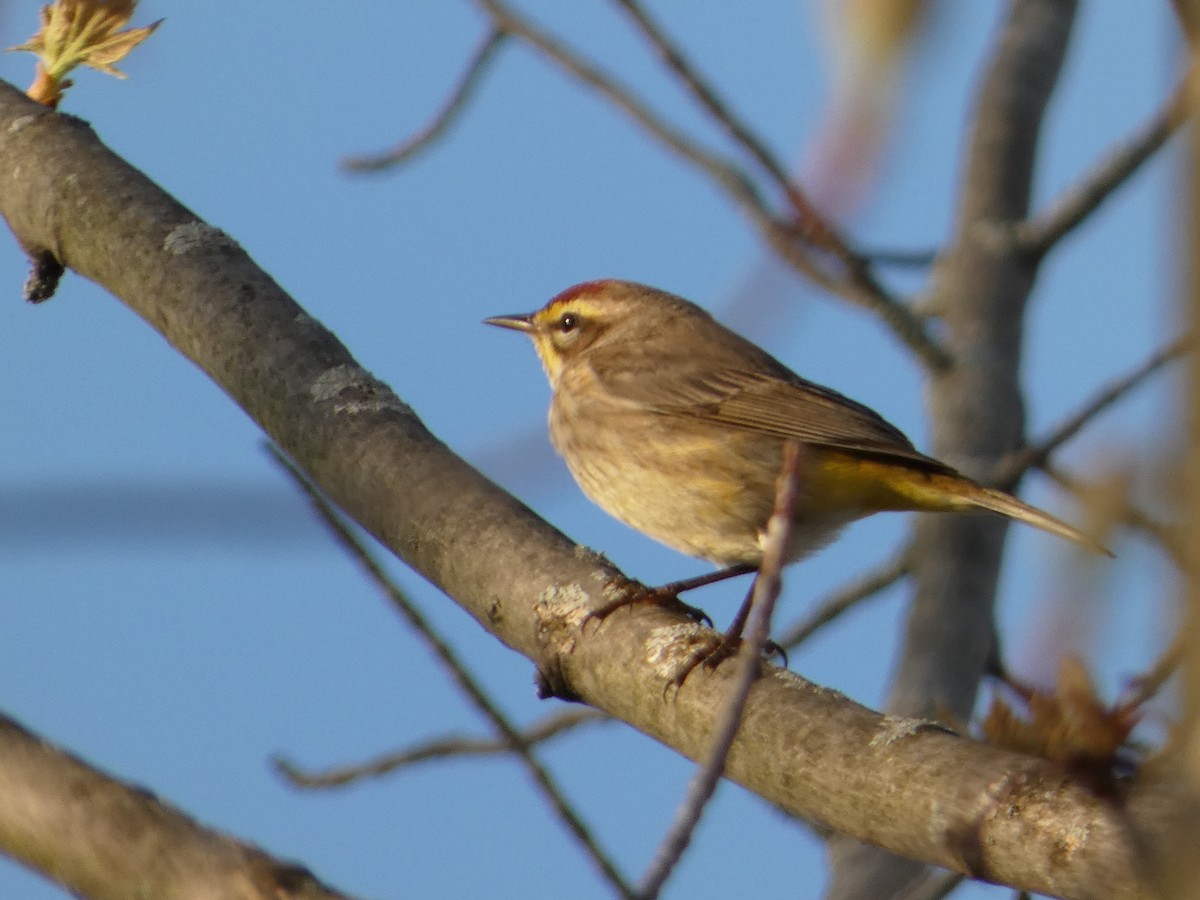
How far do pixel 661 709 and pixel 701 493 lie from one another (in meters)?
2.28

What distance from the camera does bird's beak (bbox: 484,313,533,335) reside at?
6801 mm

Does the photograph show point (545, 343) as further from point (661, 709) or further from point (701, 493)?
point (661, 709)

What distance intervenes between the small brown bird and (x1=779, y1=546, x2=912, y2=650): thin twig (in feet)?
2.44

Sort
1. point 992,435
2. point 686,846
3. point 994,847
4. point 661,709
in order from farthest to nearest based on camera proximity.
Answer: point 992,435, point 661,709, point 994,847, point 686,846

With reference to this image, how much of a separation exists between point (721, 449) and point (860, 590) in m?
1.10

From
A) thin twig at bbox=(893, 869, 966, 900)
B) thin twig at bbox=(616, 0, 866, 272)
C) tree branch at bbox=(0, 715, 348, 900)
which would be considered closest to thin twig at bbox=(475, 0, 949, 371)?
thin twig at bbox=(616, 0, 866, 272)

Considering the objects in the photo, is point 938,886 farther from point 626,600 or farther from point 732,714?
point 732,714

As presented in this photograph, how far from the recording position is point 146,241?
3.69m

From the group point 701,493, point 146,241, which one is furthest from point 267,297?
point 701,493

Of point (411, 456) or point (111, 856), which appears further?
point (411, 456)

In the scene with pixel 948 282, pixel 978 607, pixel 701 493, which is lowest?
pixel 701 493

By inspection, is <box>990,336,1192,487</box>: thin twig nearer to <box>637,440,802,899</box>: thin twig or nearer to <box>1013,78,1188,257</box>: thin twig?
<box>1013,78,1188,257</box>: thin twig

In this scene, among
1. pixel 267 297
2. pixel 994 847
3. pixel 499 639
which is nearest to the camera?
pixel 994 847

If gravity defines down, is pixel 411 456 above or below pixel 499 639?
above
